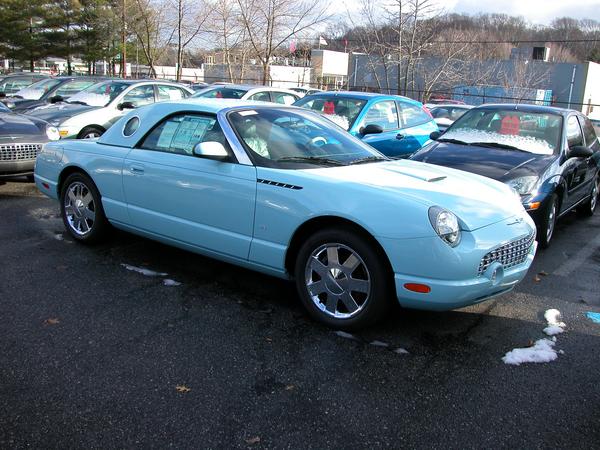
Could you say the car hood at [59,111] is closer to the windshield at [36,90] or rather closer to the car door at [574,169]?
the windshield at [36,90]

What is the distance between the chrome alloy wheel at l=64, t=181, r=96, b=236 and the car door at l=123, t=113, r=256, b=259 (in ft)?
2.29

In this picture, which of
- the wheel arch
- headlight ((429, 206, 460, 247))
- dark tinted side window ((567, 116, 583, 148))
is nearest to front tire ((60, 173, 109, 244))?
the wheel arch

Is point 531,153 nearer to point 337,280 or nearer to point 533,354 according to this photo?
point 533,354

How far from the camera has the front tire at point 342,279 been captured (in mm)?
3475

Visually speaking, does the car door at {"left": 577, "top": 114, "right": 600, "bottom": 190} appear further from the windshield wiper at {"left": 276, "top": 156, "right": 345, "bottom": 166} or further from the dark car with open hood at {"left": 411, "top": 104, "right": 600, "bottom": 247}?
the windshield wiper at {"left": 276, "top": 156, "right": 345, "bottom": 166}

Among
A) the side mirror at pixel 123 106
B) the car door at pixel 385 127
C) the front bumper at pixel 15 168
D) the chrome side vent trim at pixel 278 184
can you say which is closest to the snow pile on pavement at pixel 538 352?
the chrome side vent trim at pixel 278 184

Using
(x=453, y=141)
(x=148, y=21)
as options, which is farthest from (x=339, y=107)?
(x=148, y=21)

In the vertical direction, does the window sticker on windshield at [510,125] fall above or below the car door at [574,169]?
above

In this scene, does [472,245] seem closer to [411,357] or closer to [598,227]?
[411,357]

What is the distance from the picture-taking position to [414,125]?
9.26m

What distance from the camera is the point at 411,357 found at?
3.39 meters

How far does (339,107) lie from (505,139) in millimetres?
2877

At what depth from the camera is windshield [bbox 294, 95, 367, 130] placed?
8.34 meters

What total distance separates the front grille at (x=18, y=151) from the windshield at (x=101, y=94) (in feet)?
9.74
